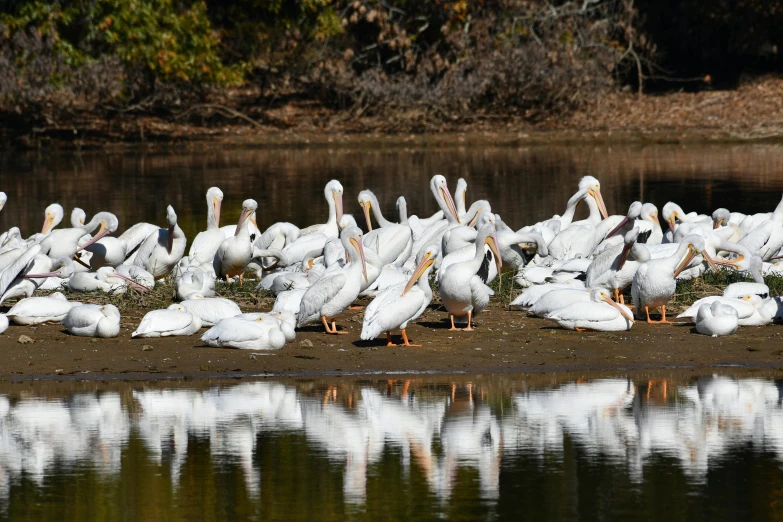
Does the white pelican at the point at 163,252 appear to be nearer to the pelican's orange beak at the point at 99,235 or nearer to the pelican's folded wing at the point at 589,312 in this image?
the pelican's orange beak at the point at 99,235

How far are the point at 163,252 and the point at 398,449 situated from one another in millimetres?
6303

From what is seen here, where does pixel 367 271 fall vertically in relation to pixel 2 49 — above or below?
below

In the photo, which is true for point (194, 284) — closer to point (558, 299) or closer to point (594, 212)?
point (558, 299)

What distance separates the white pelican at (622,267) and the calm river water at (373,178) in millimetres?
6122

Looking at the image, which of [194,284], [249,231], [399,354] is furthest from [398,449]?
[249,231]

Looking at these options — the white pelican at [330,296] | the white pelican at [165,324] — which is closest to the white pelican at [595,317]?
the white pelican at [330,296]

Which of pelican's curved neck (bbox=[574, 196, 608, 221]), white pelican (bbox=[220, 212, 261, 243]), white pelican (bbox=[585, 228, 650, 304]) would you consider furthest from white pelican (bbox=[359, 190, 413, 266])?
pelican's curved neck (bbox=[574, 196, 608, 221])

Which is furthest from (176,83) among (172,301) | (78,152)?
(172,301)

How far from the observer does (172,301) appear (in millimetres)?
11086

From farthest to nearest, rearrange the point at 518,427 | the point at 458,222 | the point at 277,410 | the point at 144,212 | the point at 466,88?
the point at 466,88
the point at 144,212
the point at 458,222
the point at 277,410
the point at 518,427

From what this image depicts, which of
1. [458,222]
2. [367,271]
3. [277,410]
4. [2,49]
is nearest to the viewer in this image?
[277,410]

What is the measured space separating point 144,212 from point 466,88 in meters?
12.3

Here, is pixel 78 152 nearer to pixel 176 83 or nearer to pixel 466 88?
pixel 176 83

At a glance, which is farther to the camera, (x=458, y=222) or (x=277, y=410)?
(x=458, y=222)
